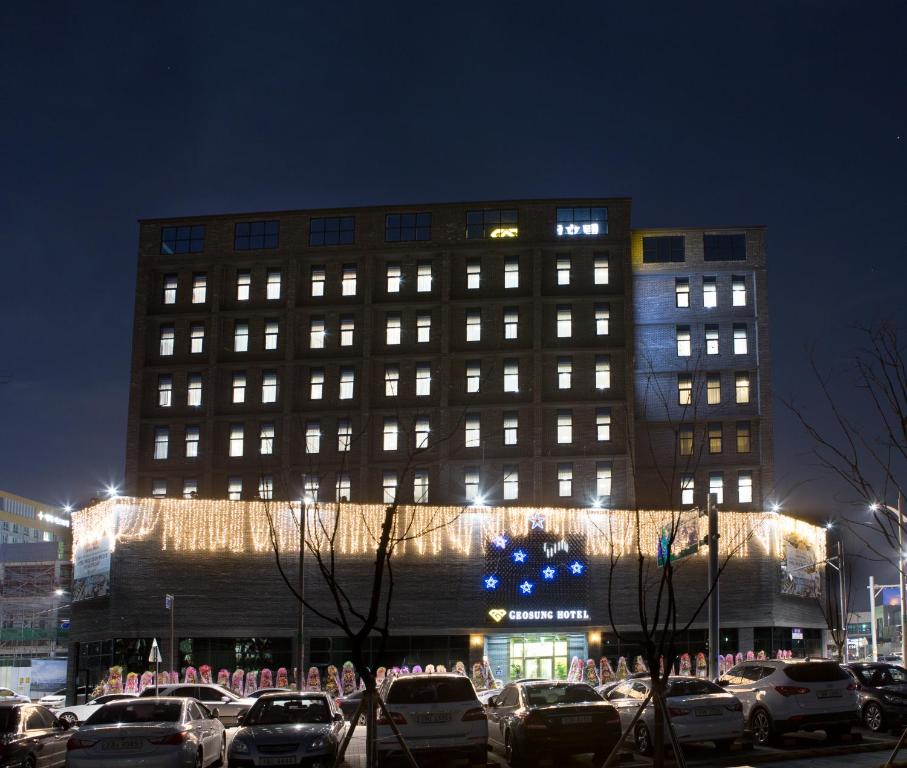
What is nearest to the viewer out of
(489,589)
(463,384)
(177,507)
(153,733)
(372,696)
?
(372,696)

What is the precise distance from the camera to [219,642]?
53.1m

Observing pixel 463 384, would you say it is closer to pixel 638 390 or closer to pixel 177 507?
pixel 638 390

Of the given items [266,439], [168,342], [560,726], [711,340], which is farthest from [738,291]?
[560,726]

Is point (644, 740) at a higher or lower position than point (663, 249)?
lower

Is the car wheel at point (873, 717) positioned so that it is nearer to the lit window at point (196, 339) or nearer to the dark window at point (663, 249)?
the dark window at point (663, 249)

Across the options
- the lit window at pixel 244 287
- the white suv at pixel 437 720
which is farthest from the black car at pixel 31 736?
the lit window at pixel 244 287

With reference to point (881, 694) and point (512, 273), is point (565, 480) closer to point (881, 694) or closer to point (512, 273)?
point (512, 273)

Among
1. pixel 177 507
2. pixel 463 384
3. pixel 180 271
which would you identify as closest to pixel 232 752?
pixel 177 507

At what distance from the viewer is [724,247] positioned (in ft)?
247

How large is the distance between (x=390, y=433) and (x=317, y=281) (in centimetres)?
1119

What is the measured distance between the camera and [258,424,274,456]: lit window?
73250mm

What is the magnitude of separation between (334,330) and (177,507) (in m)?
24.0

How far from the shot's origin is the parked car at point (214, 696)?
3362 cm

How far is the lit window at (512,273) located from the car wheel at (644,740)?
51.5 meters
